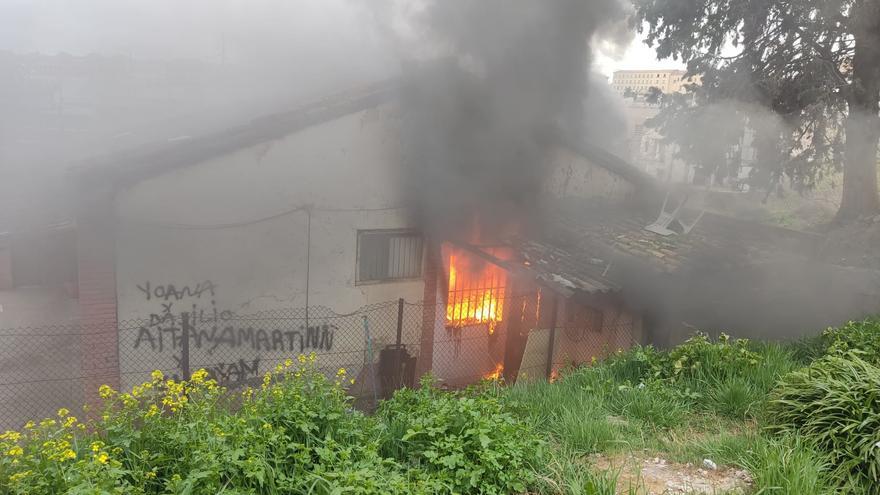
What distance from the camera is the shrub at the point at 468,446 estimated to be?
335 cm

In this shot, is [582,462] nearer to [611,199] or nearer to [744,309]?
[744,309]

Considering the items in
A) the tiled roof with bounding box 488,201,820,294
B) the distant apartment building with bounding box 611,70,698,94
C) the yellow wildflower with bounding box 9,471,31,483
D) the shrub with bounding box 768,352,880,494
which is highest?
the distant apartment building with bounding box 611,70,698,94

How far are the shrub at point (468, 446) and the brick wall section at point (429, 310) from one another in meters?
5.19

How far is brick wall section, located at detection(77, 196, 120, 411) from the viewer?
6961 mm

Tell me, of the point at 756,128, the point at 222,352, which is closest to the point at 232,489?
the point at 222,352

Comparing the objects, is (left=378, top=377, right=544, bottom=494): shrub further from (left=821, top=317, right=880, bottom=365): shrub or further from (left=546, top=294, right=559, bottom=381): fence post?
(left=546, top=294, right=559, bottom=381): fence post

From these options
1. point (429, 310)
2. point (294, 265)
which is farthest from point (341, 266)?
point (429, 310)

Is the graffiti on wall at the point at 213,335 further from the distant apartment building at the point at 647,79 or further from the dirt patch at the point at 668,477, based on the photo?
the distant apartment building at the point at 647,79

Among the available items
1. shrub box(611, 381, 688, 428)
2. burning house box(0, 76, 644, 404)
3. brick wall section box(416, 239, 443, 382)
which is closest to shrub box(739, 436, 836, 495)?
shrub box(611, 381, 688, 428)

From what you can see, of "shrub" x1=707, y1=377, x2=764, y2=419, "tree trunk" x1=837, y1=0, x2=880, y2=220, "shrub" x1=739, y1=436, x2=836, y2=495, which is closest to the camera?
"shrub" x1=739, y1=436, x2=836, y2=495

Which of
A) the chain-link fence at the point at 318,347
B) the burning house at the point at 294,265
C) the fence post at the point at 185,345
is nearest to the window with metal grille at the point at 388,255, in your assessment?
the burning house at the point at 294,265

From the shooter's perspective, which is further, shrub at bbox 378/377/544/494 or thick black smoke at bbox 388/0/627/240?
thick black smoke at bbox 388/0/627/240

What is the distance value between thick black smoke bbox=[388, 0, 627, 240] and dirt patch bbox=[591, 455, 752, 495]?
18.4ft

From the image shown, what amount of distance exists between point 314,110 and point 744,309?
693cm
